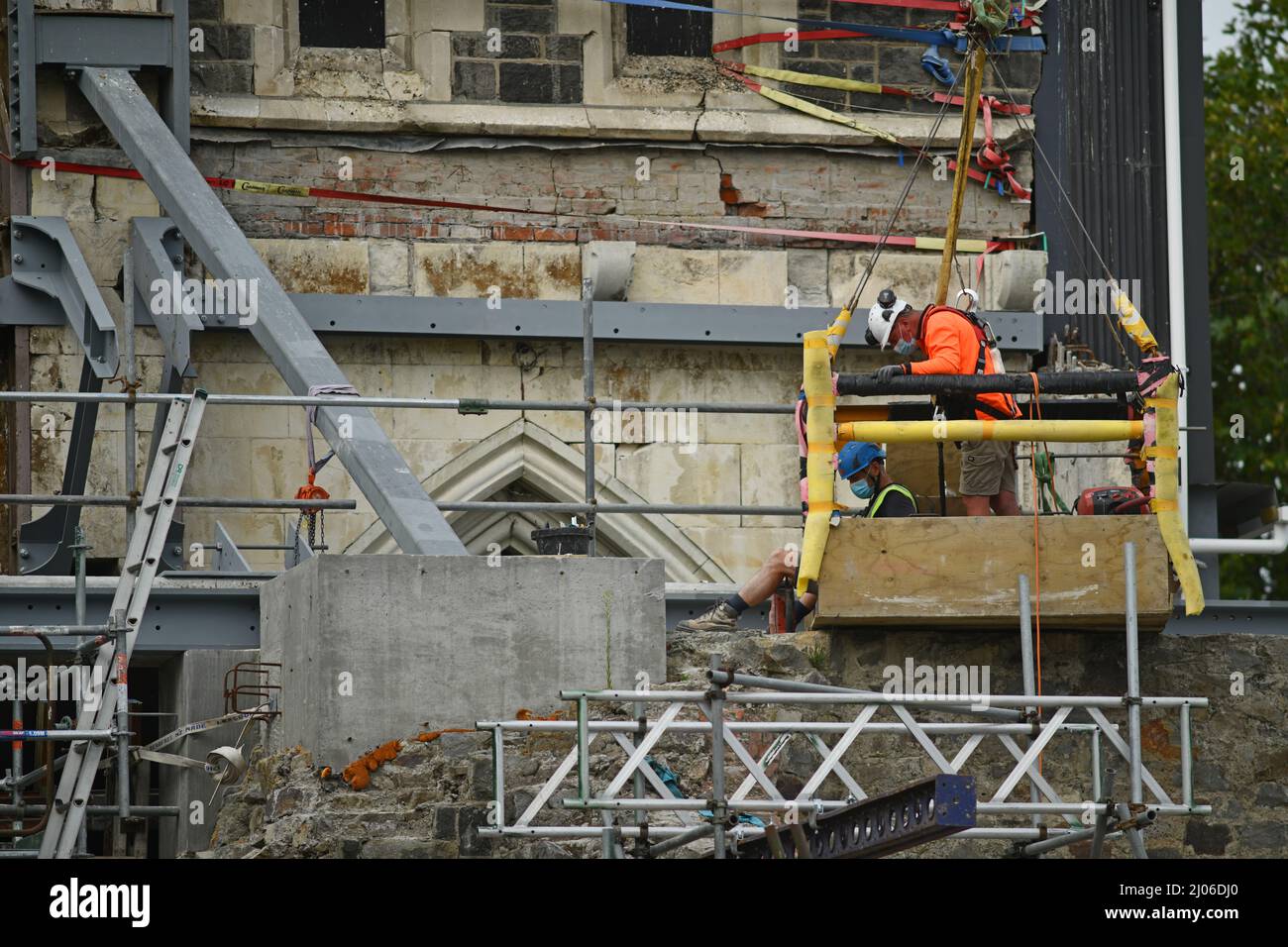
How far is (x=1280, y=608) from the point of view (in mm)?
12625

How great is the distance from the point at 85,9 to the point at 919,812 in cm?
863

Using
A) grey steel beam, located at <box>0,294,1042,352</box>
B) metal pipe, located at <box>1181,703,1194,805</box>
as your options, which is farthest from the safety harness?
grey steel beam, located at <box>0,294,1042,352</box>

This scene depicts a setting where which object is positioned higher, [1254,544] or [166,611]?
[1254,544]

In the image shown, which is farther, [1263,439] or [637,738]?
[1263,439]

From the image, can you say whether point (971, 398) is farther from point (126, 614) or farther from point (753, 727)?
point (126, 614)

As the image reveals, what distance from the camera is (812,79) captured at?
1628cm

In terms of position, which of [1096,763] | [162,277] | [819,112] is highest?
[819,112]

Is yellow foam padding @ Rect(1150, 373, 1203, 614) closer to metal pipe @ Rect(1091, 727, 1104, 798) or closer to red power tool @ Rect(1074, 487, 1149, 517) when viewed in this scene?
red power tool @ Rect(1074, 487, 1149, 517)

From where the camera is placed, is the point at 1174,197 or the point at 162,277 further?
the point at 1174,197

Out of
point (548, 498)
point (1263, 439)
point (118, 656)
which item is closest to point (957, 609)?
point (118, 656)

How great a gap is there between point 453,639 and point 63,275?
546 centimetres

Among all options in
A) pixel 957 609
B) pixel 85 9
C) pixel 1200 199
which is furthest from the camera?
pixel 1200 199

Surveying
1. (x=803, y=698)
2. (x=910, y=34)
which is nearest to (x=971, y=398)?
(x=803, y=698)

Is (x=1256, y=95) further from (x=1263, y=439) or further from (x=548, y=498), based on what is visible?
(x=548, y=498)
